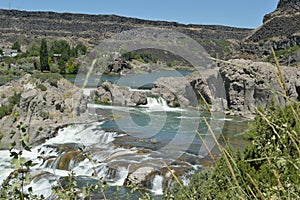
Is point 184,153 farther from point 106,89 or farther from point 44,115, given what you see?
point 106,89

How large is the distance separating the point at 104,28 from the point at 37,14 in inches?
808

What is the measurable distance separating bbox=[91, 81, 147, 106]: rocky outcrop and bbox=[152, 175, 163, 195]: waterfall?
14820 mm

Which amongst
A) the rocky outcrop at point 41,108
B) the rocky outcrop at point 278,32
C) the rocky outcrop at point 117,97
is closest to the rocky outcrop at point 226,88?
the rocky outcrop at point 117,97

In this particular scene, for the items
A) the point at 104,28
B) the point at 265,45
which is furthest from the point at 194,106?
the point at 104,28

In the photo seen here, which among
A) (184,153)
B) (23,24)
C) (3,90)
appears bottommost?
(184,153)

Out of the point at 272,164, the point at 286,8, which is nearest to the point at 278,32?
the point at 286,8

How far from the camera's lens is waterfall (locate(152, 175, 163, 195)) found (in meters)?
10.3

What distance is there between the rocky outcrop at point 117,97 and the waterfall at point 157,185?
14.8 metres

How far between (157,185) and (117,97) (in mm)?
16295

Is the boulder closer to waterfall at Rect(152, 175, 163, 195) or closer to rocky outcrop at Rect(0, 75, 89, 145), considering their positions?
rocky outcrop at Rect(0, 75, 89, 145)

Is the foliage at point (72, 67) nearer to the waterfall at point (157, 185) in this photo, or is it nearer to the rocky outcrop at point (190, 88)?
the rocky outcrop at point (190, 88)

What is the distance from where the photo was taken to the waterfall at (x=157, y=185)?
10.3 meters

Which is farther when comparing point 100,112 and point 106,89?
point 106,89

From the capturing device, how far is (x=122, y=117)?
20.6 m
